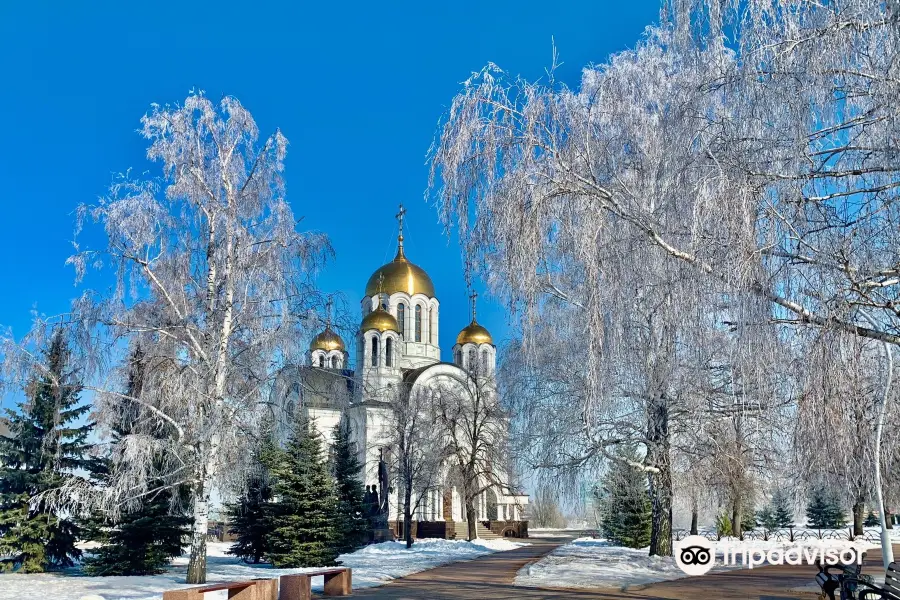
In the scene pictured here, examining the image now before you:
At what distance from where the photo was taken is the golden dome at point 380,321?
45.9 meters

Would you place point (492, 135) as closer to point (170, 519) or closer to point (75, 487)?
point (75, 487)

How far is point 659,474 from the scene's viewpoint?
1744 cm

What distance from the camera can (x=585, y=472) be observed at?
18.4 meters

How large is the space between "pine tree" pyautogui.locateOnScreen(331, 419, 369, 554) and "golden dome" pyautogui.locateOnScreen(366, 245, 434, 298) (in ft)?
67.3

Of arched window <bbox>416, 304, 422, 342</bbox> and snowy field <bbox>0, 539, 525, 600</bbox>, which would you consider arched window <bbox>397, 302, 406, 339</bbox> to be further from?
snowy field <bbox>0, 539, 525, 600</bbox>

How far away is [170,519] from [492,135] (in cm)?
1370

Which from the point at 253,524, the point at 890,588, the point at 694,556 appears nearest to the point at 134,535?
the point at 253,524

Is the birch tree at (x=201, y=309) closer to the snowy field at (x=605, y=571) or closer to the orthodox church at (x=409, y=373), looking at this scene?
the snowy field at (x=605, y=571)

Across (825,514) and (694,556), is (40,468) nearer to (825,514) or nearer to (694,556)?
(694,556)

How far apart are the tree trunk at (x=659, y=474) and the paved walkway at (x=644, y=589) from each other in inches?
91.9

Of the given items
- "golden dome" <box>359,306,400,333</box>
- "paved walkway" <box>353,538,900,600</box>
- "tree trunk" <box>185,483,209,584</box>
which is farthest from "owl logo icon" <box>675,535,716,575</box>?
"golden dome" <box>359,306,400,333</box>

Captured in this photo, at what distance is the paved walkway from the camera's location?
37.7 feet

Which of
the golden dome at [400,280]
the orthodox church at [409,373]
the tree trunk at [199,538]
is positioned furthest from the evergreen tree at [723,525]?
the golden dome at [400,280]

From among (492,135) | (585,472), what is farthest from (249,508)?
(492,135)
